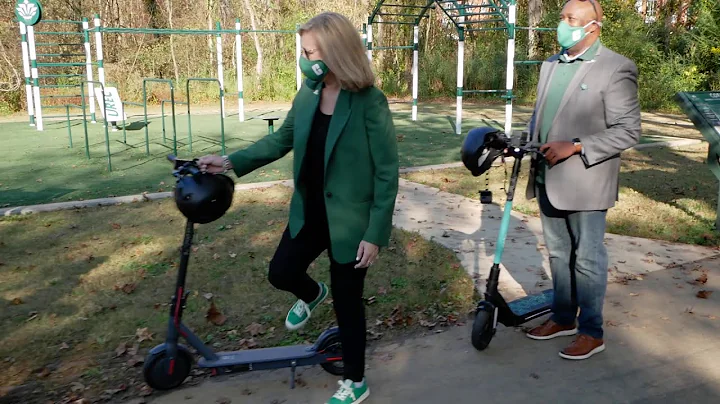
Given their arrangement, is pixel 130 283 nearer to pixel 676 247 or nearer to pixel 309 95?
pixel 309 95

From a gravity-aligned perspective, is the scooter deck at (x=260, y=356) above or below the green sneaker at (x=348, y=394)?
above

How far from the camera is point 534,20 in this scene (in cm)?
2378

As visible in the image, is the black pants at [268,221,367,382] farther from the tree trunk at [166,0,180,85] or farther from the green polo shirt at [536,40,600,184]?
the tree trunk at [166,0,180,85]

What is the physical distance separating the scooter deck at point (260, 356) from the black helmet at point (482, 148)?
1.32 meters

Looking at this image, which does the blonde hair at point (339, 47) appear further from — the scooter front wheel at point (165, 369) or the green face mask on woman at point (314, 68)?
the scooter front wheel at point (165, 369)

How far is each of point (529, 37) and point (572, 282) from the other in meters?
19.9

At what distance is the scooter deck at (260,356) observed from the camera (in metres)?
3.44

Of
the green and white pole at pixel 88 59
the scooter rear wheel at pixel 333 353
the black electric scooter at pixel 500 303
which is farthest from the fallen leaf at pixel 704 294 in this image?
the green and white pole at pixel 88 59

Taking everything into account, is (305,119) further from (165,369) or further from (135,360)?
(135,360)

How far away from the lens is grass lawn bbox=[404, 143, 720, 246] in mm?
6766

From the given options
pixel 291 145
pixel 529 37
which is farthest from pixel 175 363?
pixel 529 37

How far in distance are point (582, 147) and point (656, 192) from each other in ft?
17.9

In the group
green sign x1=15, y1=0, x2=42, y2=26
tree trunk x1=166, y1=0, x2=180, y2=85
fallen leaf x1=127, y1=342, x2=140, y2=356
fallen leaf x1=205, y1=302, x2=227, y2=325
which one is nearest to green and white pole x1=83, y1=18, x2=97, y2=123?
green sign x1=15, y1=0, x2=42, y2=26


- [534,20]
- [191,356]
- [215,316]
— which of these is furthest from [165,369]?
[534,20]
